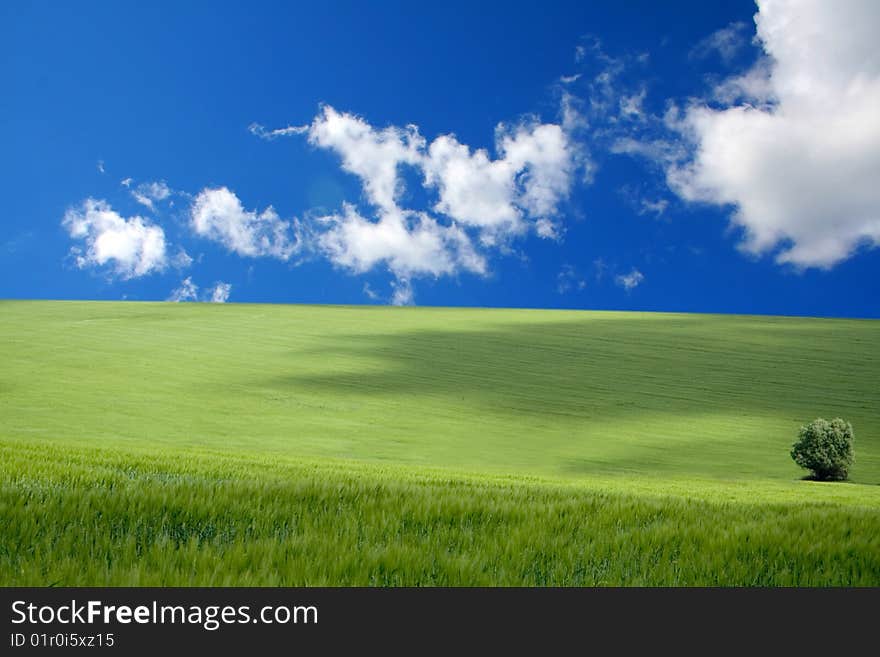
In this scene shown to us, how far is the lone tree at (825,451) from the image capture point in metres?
27.0

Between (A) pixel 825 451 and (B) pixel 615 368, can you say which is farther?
(B) pixel 615 368

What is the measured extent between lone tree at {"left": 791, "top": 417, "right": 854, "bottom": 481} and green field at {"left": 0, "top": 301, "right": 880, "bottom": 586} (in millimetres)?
908

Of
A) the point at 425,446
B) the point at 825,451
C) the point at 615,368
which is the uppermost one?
the point at 615,368

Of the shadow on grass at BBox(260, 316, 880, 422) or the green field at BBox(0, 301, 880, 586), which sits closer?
the green field at BBox(0, 301, 880, 586)

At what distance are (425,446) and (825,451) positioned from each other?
13987 mm

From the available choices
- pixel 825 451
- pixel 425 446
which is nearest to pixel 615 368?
pixel 825 451

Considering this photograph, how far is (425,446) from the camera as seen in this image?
28422 mm

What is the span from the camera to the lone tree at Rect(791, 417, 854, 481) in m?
27.0

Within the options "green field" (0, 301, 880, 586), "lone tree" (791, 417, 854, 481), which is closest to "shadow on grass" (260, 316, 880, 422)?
"green field" (0, 301, 880, 586)

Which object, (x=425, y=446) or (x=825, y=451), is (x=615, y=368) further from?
(x=425, y=446)

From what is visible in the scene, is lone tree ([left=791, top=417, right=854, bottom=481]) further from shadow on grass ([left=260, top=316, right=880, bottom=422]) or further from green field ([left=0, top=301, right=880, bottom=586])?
shadow on grass ([left=260, top=316, right=880, bottom=422])

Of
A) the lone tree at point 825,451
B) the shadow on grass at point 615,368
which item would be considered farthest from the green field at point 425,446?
the lone tree at point 825,451

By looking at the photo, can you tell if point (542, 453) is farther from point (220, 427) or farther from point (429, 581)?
point (429, 581)
